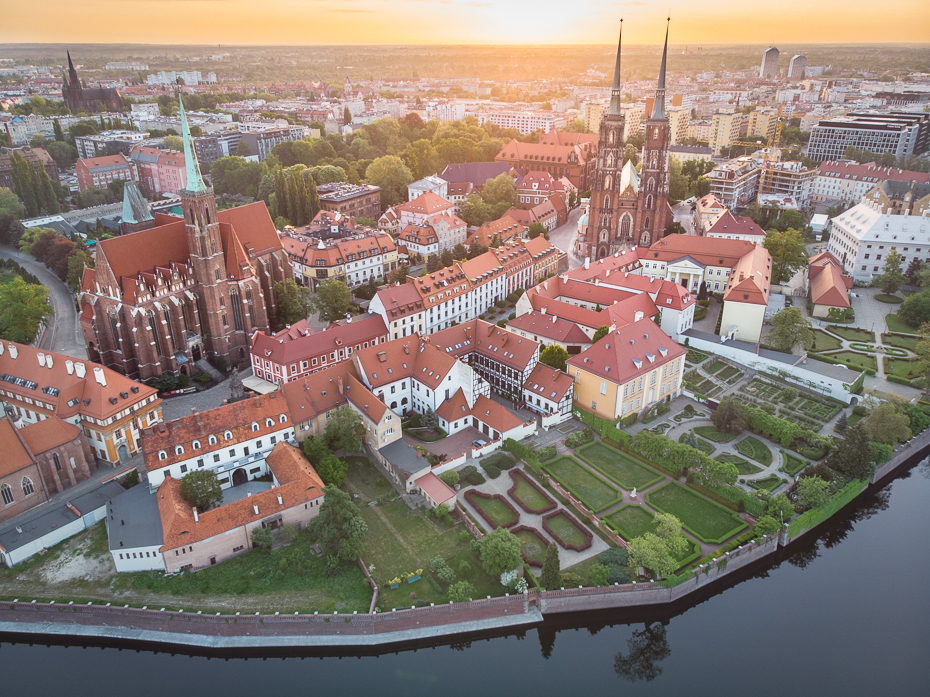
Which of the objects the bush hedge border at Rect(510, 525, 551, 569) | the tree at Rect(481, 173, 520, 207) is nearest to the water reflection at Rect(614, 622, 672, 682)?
the bush hedge border at Rect(510, 525, 551, 569)

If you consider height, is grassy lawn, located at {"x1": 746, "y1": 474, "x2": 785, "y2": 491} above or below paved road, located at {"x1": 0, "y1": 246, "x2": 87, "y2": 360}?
below

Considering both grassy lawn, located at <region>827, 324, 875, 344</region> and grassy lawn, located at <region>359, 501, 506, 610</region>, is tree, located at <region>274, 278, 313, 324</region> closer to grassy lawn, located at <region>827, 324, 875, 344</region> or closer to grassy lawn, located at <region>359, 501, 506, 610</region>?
grassy lawn, located at <region>359, 501, 506, 610</region>

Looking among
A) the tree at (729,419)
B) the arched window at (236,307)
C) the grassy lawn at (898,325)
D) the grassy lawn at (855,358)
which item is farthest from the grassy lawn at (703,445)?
the arched window at (236,307)

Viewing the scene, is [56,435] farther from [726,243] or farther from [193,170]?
[726,243]

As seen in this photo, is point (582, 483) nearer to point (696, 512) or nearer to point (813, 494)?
point (696, 512)

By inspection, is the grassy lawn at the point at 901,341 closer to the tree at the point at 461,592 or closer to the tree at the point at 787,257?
the tree at the point at 787,257

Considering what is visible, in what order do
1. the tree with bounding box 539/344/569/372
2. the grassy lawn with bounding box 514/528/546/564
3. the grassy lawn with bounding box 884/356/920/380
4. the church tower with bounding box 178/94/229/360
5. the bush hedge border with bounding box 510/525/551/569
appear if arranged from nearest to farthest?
the bush hedge border with bounding box 510/525/551/569 → the grassy lawn with bounding box 514/528/546/564 → the church tower with bounding box 178/94/229/360 → the tree with bounding box 539/344/569/372 → the grassy lawn with bounding box 884/356/920/380

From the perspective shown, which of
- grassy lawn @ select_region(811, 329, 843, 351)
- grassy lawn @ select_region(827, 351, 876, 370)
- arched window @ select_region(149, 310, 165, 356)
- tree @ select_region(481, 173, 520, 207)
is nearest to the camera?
arched window @ select_region(149, 310, 165, 356)
